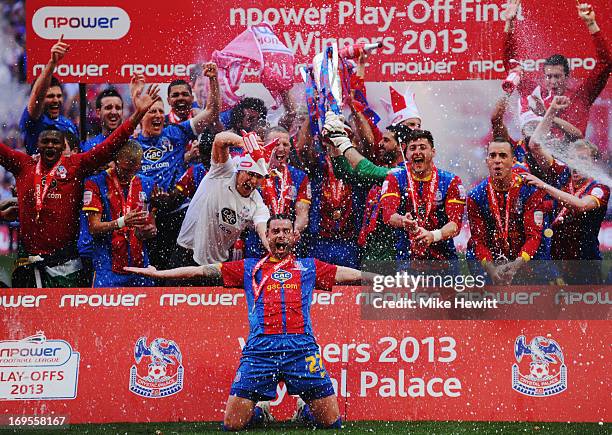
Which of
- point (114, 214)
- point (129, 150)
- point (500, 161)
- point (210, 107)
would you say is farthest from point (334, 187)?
point (114, 214)

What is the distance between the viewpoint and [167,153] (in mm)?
8242

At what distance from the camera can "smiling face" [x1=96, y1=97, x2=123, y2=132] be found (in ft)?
26.9

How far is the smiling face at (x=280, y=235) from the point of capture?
7453 millimetres

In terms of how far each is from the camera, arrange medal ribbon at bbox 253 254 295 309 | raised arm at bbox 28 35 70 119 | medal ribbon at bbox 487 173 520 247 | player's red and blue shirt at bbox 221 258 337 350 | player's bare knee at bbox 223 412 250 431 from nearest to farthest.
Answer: player's bare knee at bbox 223 412 250 431 < player's red and blue shirt at bbox 221 258 337 350 < medal ribbon at bbox 253 254 295 309 < medal ribbon at bbox 487 173 520 247 < raised arm at bbox 28 35 70 119

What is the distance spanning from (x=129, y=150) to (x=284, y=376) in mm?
2211

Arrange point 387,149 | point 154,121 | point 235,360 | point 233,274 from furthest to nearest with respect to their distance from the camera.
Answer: point 154,121 < point 387,149 < point 235,360 < point 233,274

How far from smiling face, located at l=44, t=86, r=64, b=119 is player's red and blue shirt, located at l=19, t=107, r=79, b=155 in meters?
0.04

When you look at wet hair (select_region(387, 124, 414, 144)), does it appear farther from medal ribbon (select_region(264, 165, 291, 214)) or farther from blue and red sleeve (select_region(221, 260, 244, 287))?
blue and red sleeve (select_region(221, 260, 244, 287))

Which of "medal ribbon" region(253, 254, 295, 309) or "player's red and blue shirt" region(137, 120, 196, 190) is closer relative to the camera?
"medal ribbon" region(253, 254, 295, 309)

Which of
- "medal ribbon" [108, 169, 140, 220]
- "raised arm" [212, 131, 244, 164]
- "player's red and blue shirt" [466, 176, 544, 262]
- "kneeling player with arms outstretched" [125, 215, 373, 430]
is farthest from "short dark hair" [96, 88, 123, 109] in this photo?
"player's red and blue shirt" [466, 176, 544, 262]

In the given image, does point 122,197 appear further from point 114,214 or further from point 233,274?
point 233,274

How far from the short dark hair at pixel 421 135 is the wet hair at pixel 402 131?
0.06 ft

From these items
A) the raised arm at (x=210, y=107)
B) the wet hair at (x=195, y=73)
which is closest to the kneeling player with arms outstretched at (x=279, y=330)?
the raised arm at (x=210, y=107)

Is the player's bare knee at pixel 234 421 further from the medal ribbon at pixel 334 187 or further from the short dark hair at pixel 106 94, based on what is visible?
the short dark hair at pixel 106 94
